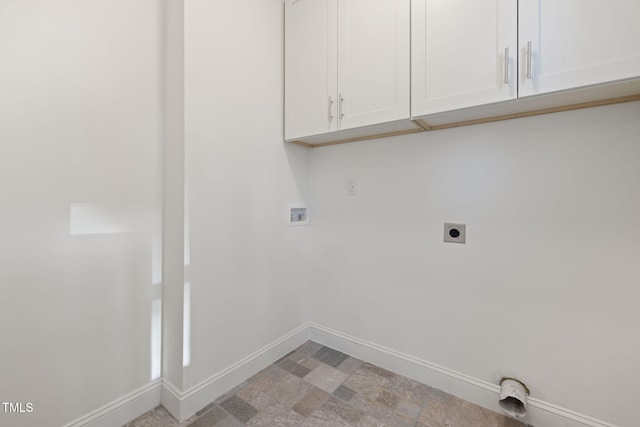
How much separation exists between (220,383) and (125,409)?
46 centimetres

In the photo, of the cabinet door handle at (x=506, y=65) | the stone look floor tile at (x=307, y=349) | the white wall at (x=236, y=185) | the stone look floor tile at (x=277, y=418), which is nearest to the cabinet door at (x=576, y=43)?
the cabinet door handle at (x=506, y=65)

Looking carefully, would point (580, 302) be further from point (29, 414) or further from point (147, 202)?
point (29, 414)

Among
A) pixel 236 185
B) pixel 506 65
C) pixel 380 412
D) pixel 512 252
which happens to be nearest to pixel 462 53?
pixel 506 65

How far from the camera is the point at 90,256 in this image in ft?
4.16

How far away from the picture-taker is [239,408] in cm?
147

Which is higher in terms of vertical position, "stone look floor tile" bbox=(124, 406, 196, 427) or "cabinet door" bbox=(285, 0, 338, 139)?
"cabinet door" bbox=(285, 0, 338, 139)

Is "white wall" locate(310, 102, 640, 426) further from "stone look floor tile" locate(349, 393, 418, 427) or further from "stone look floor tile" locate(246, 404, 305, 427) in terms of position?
"stone look floor tile" locate(246, 404, 305, 427)

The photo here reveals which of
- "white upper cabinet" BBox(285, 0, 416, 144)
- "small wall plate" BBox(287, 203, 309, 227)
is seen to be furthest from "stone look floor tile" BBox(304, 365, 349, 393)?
"white upper cabinet" BBox(285, 0, 416, 144)

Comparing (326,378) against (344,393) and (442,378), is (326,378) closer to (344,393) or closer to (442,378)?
(344,393)

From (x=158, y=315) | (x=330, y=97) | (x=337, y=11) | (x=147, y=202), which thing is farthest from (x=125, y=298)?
(x=337, y=11)

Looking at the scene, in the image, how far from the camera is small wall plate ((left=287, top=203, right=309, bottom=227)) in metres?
2.04

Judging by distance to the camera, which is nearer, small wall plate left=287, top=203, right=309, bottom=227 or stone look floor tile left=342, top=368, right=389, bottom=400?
stone look floor tile left=342, top=368, right=389, bottom=400

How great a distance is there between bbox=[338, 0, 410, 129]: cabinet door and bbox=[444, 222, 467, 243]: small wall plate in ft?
2.29

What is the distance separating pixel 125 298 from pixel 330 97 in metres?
1.63
